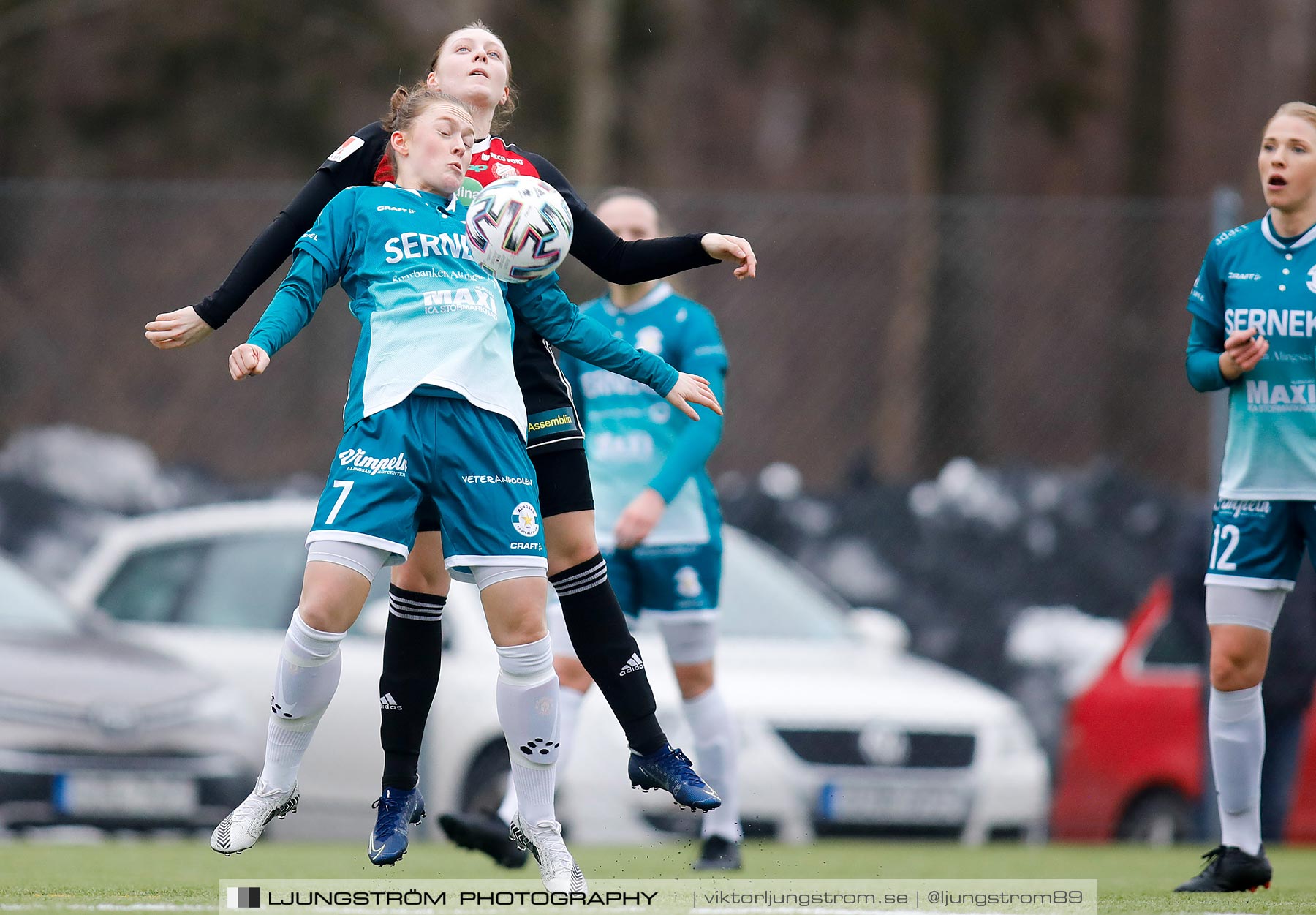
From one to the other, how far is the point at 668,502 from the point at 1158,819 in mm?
4358

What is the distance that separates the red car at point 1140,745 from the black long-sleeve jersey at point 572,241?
5.15 metres

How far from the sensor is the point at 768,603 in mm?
10305

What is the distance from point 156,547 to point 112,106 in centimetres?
851

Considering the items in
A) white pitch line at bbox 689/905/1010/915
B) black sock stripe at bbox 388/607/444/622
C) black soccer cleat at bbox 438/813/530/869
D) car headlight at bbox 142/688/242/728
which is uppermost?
black sock stripe at bbox 388/607/444/622

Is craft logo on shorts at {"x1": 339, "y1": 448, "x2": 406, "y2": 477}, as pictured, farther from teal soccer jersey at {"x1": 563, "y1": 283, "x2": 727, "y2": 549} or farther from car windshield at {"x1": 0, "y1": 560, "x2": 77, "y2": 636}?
car windshield at {"x1": 0, "y1": 560, "x2": 77, "y2": 636}

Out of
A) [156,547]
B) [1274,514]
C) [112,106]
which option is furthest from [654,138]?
[1274,514]

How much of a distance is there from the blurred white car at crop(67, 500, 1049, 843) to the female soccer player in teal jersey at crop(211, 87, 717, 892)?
374cm

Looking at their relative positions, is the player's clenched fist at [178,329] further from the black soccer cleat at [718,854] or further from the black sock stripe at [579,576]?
the black soccer cleat at [718,854]

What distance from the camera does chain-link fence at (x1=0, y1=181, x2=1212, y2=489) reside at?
442 inches

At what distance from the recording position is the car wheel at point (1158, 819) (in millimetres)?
9938

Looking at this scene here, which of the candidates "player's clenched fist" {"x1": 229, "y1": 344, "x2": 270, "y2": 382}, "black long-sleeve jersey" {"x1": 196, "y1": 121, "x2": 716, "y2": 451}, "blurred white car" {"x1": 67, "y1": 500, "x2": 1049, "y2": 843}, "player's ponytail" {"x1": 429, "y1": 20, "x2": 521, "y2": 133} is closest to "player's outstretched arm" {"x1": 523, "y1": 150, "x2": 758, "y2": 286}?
"black long-sleeve jersey" {"x1": 196, "y1": 121, "x2": 716, "y2": 451}

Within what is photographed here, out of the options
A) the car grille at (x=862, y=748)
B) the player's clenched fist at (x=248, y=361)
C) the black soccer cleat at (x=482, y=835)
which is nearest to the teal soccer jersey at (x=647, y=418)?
the black soccer cleat at (x=482, y=835)

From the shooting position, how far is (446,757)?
30.8 feet

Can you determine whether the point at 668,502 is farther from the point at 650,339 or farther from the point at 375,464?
the point at 375,464
